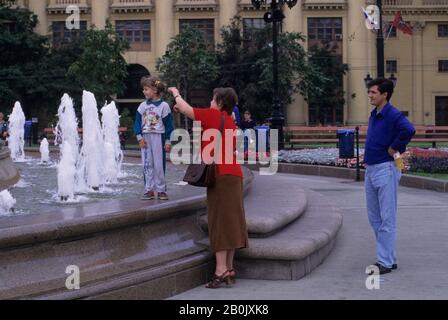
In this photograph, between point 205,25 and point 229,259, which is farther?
point 205,25

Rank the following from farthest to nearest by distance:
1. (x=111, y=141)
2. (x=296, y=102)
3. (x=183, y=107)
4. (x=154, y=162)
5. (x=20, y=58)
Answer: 1. (x=296, y=102)
2. (x=20, y=58)
3. (x=111, y=141)
4. (x=154, y=162)
5. (x=183, y=107)

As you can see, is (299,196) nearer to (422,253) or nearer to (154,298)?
(422,253)

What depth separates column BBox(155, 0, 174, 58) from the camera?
54250 mm

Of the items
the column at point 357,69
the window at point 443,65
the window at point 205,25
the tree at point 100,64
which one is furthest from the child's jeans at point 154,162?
the window at point 443,65

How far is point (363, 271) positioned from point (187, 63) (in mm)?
42300

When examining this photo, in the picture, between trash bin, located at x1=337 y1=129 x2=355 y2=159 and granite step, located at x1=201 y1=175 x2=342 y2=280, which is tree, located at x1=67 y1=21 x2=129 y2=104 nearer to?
trash bin, located at x1=337 y1=129 x2=355 y2=159

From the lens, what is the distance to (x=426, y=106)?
2234 inches

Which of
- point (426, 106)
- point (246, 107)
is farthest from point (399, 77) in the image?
point (246, 107)

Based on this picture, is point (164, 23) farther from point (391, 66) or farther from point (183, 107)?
point (183, 107)

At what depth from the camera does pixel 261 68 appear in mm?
49250

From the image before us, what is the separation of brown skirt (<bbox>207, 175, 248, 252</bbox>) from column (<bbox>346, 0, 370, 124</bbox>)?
48.6 m

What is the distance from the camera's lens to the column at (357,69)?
54.1m

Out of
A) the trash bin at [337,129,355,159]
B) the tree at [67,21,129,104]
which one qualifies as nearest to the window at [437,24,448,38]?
the tree at [67,21,129,104]

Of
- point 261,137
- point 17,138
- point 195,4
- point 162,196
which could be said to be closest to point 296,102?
point 195,4
